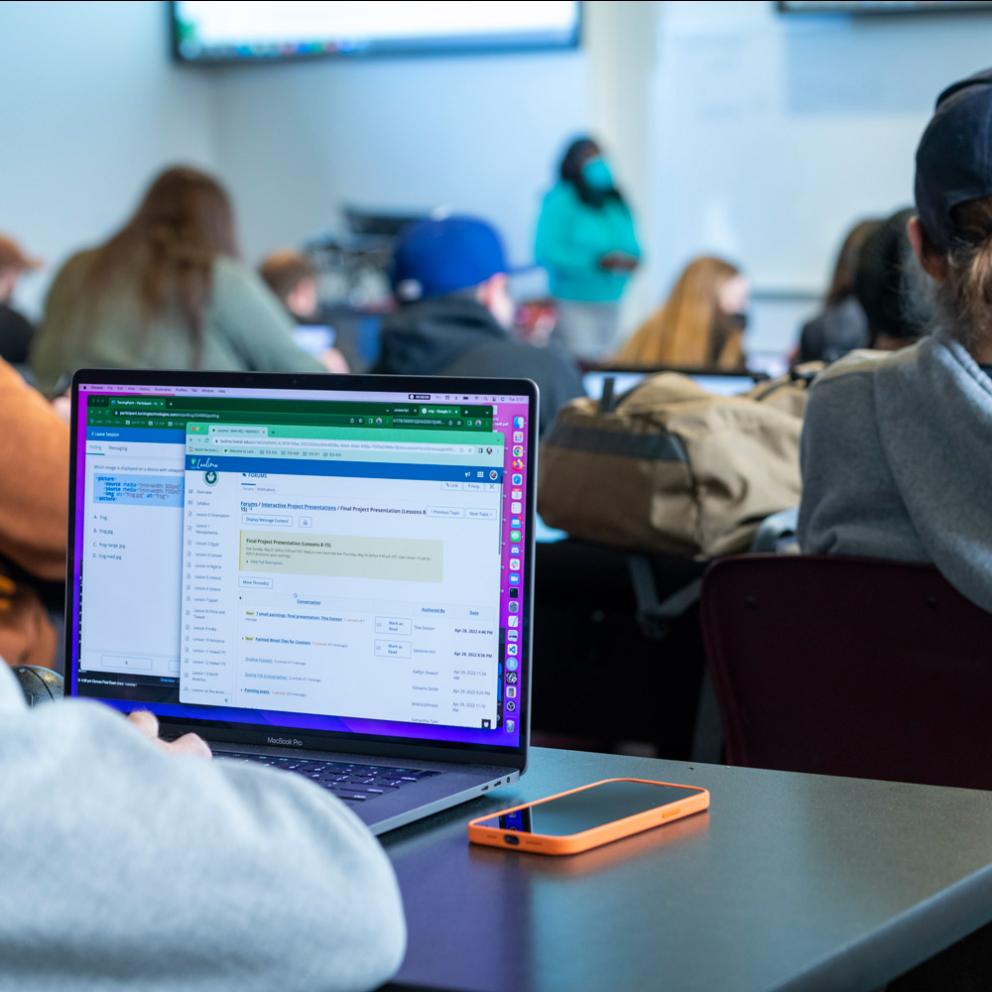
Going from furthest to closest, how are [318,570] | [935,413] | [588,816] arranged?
[935,413] < [318,570] < [588,816]

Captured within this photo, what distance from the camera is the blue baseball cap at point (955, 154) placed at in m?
1.61

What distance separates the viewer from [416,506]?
1116mm

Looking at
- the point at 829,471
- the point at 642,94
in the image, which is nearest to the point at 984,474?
the point at 829,471

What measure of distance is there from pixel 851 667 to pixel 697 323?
3.41 meters

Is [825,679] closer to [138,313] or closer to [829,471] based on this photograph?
[829,471]

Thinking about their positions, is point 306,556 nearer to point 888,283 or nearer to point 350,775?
point 350,775

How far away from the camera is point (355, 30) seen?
8578mm

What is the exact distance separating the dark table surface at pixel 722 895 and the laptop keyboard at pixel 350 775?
4 centimetres

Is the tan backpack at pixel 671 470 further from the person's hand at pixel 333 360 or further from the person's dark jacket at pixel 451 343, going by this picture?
the person's hand at pixel 333 360

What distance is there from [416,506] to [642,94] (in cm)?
745

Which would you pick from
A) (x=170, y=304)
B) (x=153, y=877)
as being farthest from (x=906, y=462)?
(x=170, y=304)

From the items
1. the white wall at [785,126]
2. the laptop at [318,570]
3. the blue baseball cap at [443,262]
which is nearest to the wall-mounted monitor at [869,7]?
the white wall at [785,126]

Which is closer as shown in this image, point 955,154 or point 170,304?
point 955,154

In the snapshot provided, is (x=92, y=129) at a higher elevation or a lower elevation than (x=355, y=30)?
lower
